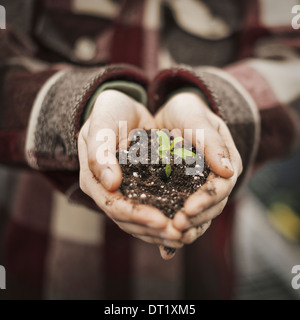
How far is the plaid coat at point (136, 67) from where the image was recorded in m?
0.69

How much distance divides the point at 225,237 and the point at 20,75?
77 centimetres

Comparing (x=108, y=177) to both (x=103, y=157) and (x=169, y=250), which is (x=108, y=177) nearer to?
(x=103, y=157)

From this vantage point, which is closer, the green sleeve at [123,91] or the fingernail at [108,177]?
the fingernail at [108,177]

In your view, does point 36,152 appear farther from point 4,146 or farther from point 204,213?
point 204,213

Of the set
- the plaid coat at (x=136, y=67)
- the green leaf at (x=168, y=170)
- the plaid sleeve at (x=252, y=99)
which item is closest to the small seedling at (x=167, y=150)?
the green leaf at (x=168, y=170)

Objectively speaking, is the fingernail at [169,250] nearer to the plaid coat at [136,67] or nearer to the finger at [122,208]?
the finger at [122,208]

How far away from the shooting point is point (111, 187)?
1.22 feet

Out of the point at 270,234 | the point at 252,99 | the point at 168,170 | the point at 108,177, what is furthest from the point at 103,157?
the point at 270,234

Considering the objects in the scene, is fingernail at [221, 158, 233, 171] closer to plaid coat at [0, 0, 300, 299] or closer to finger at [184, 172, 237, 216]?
finger at [184, 172, 237, 216]

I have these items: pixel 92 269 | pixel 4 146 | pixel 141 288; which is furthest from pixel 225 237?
pixel 4 146

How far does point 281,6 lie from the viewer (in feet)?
2.50

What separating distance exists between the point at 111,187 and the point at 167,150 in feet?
0.49

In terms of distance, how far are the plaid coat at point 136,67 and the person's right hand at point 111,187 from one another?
0.98 ft

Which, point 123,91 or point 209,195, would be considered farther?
point 123,91
